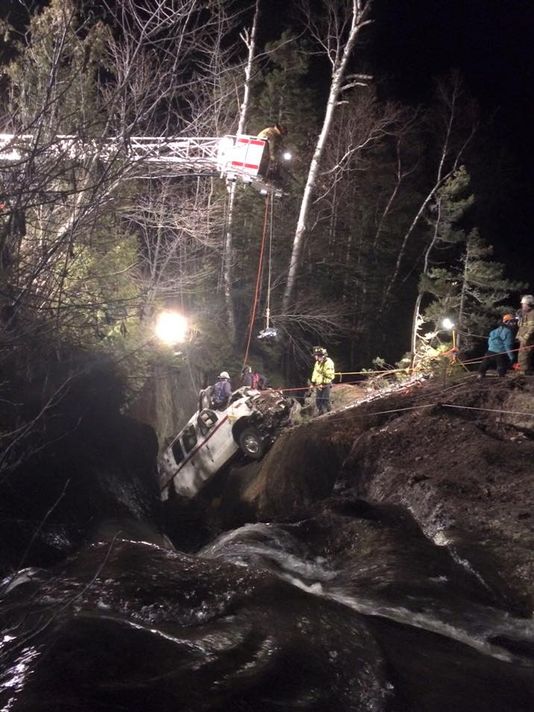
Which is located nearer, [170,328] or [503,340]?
[503,340]

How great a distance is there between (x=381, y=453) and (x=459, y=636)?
5.05m

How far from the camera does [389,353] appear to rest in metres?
30.6

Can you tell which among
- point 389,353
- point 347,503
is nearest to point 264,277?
point 389,353

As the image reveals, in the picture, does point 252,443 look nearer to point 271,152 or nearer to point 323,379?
point 323,379

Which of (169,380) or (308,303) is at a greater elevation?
(308,303)

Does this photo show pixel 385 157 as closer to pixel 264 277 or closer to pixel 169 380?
pixel 264 277

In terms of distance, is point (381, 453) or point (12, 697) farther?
point (381, 453)

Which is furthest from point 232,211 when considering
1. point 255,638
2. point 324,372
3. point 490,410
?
point 255,638

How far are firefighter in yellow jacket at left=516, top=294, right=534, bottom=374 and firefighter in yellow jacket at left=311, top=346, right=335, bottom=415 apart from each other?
15.9 ft

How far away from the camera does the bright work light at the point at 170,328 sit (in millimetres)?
18203

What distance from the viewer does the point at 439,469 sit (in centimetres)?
831

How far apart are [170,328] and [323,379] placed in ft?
18.8

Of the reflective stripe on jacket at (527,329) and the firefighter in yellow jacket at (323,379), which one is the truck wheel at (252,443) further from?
the reflective stripe on jacket at (527,329)

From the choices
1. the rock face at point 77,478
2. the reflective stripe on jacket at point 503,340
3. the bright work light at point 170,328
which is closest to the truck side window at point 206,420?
the rock face at point 77,478
